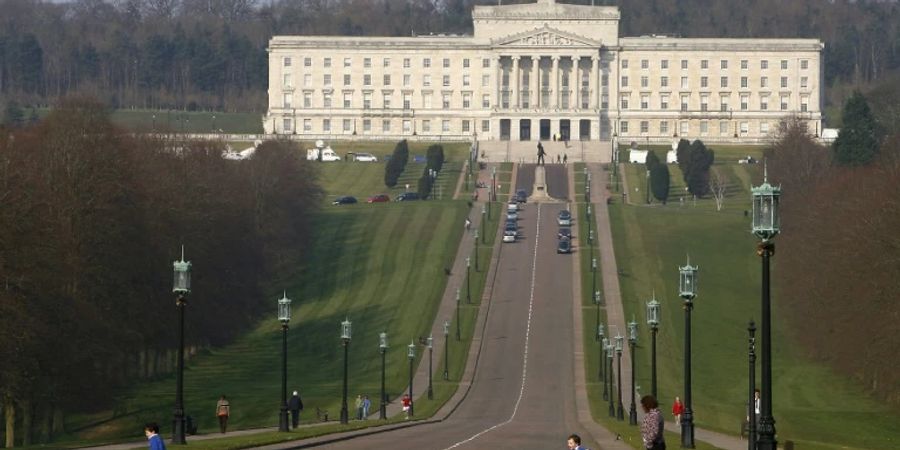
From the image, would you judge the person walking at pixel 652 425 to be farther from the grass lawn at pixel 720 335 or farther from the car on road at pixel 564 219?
the car on road at pixel 564 219

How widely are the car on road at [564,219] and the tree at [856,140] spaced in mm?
18252

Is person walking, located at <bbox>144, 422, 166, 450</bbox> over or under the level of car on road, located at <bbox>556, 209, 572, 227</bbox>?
under

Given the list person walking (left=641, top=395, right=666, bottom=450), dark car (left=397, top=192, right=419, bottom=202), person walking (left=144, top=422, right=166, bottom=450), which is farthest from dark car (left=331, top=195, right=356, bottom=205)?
person walking (left=641, top=395, right=666, bottom=450)

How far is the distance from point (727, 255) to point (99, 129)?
5106 centimetres

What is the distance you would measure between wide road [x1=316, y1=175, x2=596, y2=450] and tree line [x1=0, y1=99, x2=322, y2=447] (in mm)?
12921

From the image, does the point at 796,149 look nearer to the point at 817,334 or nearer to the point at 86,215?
the point at 817,334

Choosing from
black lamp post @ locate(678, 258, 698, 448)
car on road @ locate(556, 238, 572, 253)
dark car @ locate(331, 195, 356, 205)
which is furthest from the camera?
dark car @ locate(331, 195, 356, 205)

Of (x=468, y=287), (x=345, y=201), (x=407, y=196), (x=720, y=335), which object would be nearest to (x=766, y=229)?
(x=720, y=335)

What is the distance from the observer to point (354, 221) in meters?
163

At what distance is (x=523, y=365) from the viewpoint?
11188 centimetres

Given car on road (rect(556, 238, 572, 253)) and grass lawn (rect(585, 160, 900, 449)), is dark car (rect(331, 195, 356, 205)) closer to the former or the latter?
grass lawn (rect(585, 160, 900, 449))

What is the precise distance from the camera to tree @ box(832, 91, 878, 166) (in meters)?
161

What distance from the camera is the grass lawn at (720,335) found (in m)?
87.9

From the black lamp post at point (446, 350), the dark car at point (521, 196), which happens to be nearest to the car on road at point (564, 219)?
the dark car at point (521, 196)
